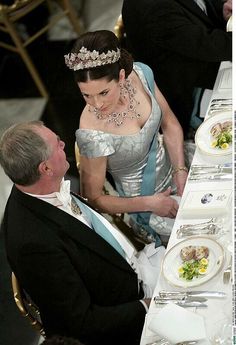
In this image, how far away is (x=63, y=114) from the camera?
458cm

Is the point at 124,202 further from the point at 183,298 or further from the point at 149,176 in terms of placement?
the point at 183,298

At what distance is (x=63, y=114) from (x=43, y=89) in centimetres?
35

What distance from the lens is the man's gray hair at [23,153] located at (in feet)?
7.22

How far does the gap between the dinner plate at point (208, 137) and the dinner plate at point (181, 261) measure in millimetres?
482

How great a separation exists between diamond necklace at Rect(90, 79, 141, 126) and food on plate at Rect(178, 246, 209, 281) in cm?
73

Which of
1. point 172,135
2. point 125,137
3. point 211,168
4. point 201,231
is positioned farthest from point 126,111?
point 201,231

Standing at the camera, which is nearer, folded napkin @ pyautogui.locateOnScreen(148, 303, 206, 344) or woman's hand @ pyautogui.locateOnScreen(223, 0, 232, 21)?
folded napkin @ pyautogui.locateOnScreen(148, 303, 206, 344)

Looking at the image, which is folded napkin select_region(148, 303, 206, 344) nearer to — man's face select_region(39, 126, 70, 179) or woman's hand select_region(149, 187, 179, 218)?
man's face select_region(39, 126, 70, 179)

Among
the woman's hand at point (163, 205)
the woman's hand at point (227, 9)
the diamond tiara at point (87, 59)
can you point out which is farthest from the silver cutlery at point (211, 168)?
the woman's hand at point (227, 9)

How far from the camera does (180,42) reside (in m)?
3.00

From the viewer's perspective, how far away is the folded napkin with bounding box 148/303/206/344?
6.50 feet

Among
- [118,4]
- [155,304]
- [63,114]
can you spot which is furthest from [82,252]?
[118,4]

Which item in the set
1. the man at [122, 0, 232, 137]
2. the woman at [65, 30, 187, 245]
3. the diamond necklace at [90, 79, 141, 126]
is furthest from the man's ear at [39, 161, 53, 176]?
the man at [122, 0, 232, 137]

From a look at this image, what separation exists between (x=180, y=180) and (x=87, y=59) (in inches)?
31.9
